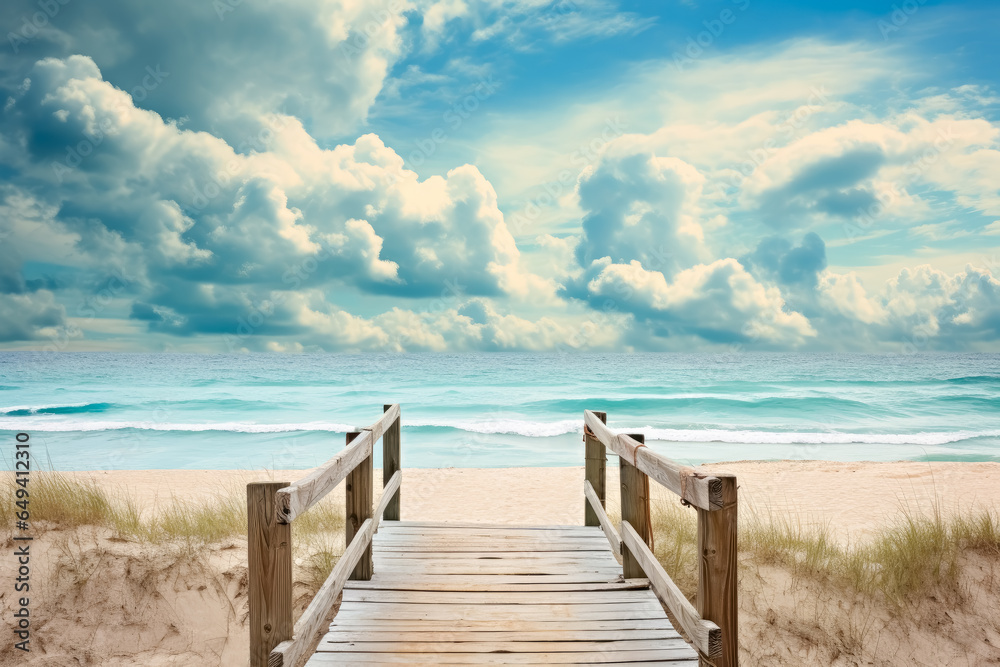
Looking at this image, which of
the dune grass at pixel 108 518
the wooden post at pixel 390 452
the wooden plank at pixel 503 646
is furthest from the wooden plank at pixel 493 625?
the dune grass at pixel 108 518

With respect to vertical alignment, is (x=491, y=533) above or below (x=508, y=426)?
above

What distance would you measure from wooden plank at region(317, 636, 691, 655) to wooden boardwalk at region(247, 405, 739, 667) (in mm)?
12

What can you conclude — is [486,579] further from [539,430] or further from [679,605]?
[539,430]

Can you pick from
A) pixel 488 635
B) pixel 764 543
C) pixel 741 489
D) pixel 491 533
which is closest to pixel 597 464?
pixel 491 533

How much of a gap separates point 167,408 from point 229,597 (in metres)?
26.3

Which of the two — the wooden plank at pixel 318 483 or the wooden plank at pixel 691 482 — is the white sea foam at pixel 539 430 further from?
the wooden plank at pixel 691 482

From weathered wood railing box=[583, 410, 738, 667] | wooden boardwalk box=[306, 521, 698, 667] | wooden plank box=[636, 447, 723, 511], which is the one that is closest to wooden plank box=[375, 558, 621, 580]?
wooden boardwalk box=[306, 521, 698, 667]

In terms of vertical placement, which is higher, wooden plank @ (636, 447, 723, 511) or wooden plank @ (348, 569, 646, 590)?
wooden plank @ (636, 447, 723, 511)

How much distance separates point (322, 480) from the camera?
2914 mm

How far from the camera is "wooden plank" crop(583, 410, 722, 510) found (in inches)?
97.8

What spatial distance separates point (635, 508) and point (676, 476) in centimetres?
157

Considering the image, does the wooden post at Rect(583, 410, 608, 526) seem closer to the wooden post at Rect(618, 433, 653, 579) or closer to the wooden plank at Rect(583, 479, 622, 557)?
the wooden plank at Rect(583, 479, 622, 557)

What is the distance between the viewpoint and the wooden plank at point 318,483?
2.39 meters

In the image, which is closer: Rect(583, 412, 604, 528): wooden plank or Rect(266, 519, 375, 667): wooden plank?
Rect(266, 519, 375, 667): wooden plank
